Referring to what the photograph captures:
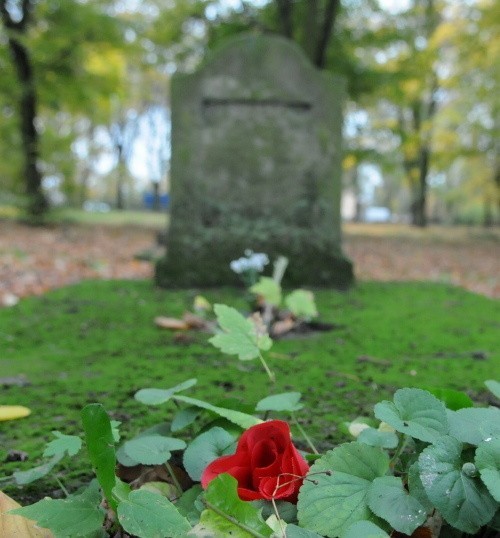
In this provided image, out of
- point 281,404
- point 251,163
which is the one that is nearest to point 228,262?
point 251,163

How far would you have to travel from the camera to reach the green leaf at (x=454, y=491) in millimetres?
824

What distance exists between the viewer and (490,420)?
935mm

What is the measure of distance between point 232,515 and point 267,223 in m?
3.18

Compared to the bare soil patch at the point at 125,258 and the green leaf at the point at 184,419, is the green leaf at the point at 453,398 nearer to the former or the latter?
the green leaf at the point at 184,419

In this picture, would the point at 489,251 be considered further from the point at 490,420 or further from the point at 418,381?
the point at 490,420

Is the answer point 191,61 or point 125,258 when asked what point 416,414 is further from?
point 191,61

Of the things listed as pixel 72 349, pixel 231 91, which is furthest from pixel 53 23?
pixel 72 349

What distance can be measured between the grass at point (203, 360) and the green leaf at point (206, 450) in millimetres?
277

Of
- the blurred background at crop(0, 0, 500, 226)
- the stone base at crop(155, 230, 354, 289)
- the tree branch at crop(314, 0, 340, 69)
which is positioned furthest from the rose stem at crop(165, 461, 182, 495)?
the tree branch at crop(314, 0, 340, 69)

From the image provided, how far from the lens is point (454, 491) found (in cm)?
84

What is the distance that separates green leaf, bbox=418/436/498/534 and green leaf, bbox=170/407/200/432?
1.69ft

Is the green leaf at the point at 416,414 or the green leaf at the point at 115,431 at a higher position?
the green leaf at the point at 416,414

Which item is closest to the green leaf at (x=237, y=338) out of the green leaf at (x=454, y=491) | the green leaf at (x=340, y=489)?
the green leaf at (x=340, y=489)

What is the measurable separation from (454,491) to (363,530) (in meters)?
0.14
